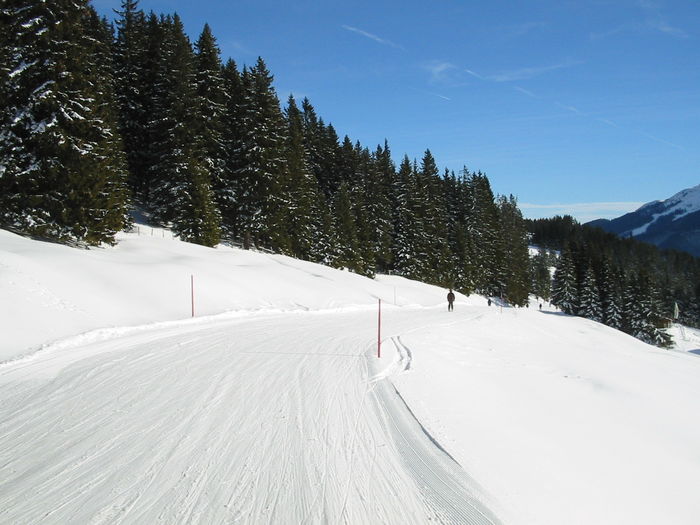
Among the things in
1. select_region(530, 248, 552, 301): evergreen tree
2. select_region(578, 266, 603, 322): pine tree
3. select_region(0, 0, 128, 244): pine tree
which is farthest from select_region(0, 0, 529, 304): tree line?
select_region(530, 248, 552, 301): evergreen tree

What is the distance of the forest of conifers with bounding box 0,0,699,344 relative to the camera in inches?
681

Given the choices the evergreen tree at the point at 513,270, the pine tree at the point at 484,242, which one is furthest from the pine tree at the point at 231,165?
the evergreen tree at the point at 513,270

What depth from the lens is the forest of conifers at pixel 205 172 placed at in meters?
17.3

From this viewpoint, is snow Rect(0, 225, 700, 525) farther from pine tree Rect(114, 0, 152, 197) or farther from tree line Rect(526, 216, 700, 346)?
tree line Rect(526, 216, 700, 346)

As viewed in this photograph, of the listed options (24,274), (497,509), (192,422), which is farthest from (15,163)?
(497,509)

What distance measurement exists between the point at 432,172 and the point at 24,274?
65.5 m

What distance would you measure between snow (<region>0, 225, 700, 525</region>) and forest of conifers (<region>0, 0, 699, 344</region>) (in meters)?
5.44

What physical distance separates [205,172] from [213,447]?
90.9 feet

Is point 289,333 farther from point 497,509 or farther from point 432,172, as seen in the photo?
point 432,172

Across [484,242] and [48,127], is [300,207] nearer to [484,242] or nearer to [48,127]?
[48,127]

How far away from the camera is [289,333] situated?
1343 cm

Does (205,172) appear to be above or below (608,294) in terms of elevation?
above

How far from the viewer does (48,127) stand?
1694 cm

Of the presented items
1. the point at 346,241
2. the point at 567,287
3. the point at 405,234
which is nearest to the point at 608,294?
the point at 567,287
